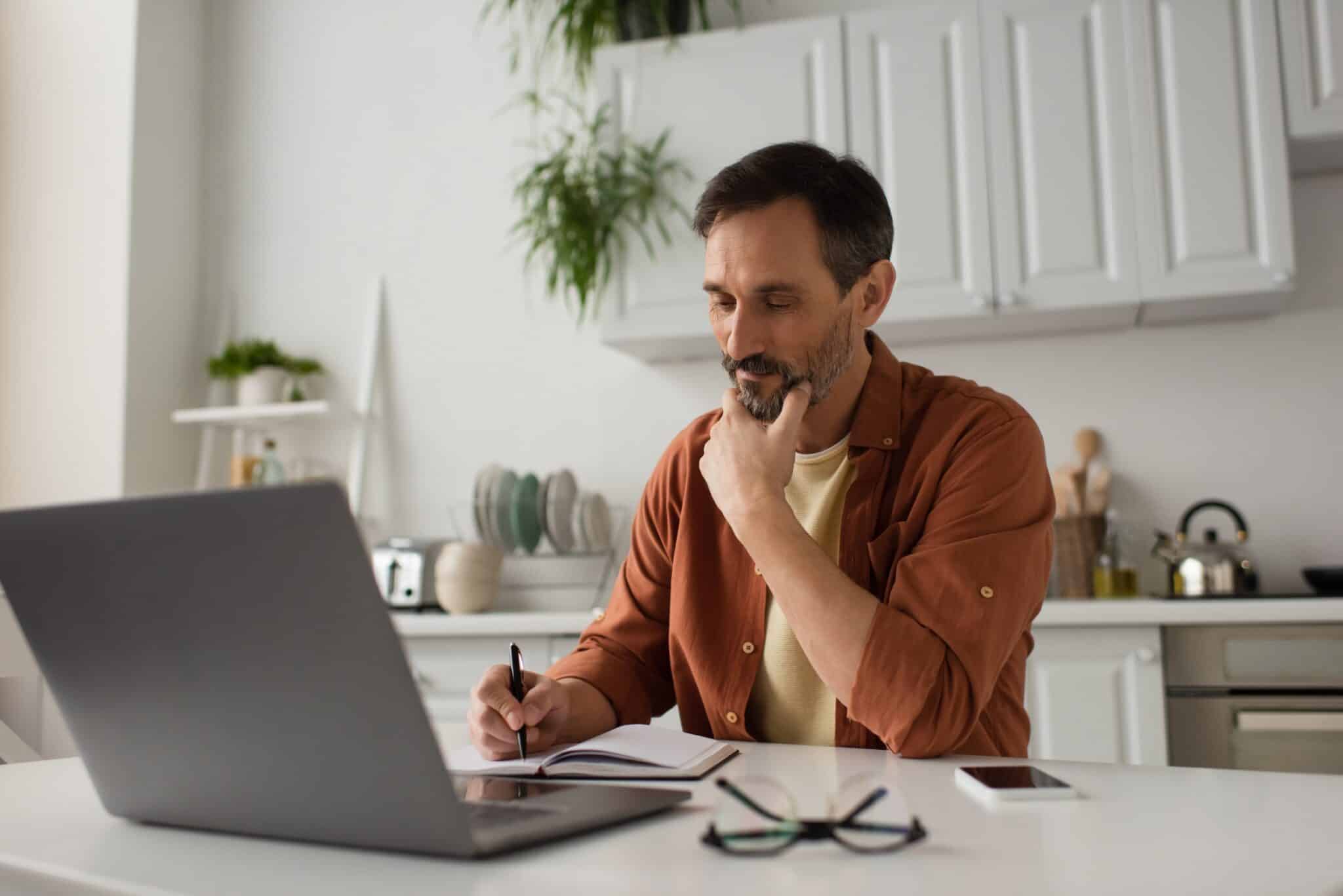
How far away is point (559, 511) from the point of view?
126 inches

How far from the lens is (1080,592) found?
114 inches

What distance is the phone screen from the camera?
A: 0.87 m

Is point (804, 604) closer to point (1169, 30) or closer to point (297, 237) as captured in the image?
point (1169, 30)

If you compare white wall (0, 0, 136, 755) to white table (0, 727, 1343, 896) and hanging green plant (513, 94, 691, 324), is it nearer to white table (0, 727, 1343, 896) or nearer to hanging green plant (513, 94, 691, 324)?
hanging green plant (513, 94, 691, 324)

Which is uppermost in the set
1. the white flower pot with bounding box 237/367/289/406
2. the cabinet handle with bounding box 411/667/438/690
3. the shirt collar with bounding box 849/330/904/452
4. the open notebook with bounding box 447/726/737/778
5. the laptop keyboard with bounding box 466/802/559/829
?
the white flower pot with bounding box 237/367/289/406

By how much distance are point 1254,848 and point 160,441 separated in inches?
139

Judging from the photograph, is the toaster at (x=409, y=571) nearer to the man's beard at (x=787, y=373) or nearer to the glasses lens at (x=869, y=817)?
the man's beard at (x=787, y=373)

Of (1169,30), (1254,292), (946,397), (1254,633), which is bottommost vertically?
(1254,633)

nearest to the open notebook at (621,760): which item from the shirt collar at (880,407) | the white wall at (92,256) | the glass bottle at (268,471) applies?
the shirt collar at (880,407)

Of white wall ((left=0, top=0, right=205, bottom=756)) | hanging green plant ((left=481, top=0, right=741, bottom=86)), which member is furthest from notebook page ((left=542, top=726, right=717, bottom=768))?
white wall ((left=0, top=0, right=205, bottom=756))

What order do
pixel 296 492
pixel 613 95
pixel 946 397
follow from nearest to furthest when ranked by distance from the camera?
pixel 296 492 < pixel 946 397 < pixel 613 95

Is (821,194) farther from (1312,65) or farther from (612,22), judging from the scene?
(612,22)

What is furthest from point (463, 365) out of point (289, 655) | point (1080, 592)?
point (289, 655)

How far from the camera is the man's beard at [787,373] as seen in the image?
1.55 meters
